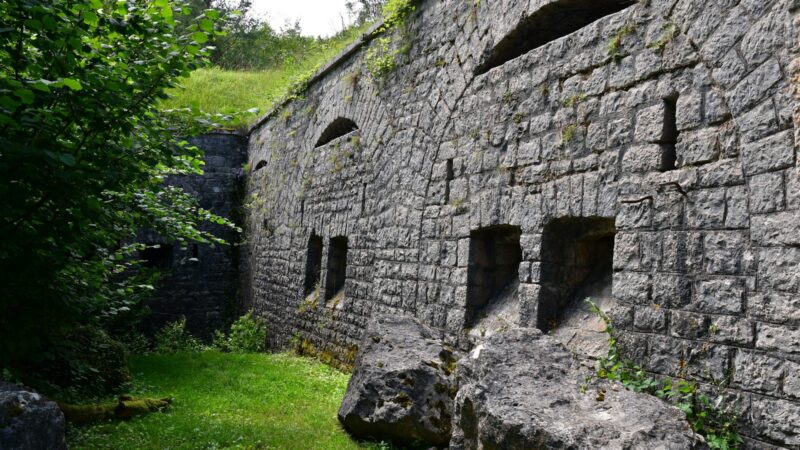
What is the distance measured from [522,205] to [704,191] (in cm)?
173

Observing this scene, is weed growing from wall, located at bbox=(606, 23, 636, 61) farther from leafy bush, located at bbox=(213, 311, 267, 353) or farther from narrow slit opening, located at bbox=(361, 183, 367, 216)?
leafy bush, located at bbox=(213, 311, 267, 353)

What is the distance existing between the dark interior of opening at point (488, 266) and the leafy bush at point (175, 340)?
803 centimetres

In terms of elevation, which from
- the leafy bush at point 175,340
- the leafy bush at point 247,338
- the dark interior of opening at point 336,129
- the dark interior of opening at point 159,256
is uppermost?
the dark interior of opening at point 336,129

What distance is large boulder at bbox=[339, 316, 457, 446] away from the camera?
4.75 metres

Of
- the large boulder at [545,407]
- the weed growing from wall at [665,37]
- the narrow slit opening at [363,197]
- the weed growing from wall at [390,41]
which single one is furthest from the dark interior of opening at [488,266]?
the weed growing from wall at [390,41]

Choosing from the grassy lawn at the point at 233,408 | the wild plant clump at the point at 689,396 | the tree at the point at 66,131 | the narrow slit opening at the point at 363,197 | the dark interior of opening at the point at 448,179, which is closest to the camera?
the tree at the point at 66,131

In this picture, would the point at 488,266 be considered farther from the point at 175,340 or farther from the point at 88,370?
the point at 175,340

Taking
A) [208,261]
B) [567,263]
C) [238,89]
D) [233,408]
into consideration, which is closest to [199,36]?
[567,263]

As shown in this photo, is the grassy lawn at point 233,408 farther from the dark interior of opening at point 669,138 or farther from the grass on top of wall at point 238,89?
the grass on top of wall at point 238,89

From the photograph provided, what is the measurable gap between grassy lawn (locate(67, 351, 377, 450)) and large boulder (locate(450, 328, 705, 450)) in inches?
50.3

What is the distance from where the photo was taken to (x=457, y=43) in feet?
21.9

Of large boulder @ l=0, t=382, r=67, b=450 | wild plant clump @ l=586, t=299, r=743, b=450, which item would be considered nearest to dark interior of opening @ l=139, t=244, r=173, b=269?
large boulder @ l=0, t=382, r=67, b=450

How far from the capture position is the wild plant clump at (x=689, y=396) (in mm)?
3613

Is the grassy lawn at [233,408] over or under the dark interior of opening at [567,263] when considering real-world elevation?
under
